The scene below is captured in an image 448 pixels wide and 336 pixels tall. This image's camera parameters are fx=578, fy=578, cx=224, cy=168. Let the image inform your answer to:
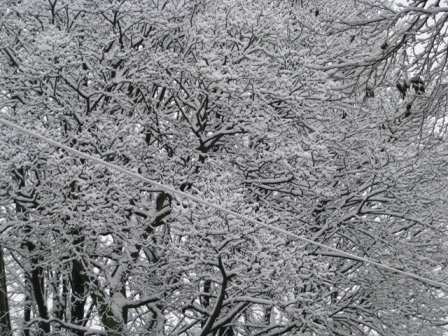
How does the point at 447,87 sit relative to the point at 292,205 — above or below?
above

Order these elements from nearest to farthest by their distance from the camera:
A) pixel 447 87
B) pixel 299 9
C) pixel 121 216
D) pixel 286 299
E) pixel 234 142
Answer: pixel 447 87 → pixel 286 299 → pixel 121 216 → pixel 234 142 → pixel 299 9

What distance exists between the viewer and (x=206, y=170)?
865 cm

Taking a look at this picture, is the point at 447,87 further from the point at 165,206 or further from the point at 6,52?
the point at 6,52

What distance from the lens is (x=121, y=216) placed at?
28.5 ft

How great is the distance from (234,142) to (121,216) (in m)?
2.38

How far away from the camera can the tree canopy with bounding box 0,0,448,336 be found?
7957 mm

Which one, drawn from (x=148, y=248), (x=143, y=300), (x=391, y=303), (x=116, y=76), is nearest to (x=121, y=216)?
(x=148, y=248)

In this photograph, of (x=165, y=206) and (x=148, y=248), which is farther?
(x=165, y=206)

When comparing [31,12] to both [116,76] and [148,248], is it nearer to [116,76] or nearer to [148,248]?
[116,76]

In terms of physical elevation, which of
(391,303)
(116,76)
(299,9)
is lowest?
(391,303)

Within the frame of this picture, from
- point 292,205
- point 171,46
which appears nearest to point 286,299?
point 292,205

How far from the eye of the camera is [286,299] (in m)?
8.05

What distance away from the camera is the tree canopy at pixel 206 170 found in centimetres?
796

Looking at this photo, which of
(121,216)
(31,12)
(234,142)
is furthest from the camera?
(234,142)
